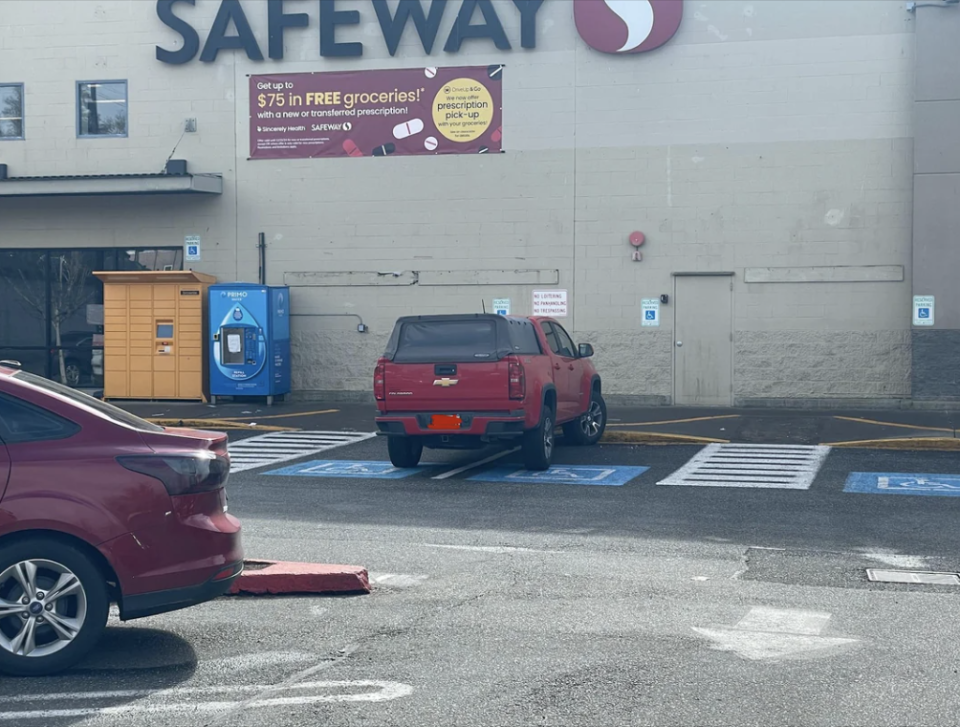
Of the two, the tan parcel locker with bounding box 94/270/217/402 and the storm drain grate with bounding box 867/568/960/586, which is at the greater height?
the tan parcel locker with bounding box 94/270/217/402

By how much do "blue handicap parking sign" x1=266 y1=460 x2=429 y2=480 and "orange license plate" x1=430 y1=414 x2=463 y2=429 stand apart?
0.78 meters

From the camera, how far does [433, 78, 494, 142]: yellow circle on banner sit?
22.4 m

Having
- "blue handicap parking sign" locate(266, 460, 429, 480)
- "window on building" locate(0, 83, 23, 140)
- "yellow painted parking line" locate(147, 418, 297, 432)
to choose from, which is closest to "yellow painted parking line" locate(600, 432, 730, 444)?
"blue handicap parking sign" locate(266, 460, 429, 480)

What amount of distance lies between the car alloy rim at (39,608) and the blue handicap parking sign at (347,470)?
7.73 m

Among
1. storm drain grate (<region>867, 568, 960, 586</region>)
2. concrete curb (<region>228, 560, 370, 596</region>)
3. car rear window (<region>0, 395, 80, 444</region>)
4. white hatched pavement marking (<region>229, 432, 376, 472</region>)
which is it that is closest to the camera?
car rear window (<region>0, 395, 80, 444</region>)

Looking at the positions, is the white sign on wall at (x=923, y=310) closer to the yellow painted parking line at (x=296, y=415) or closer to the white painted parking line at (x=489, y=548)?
the yellow painted parking line at (x=296, y=415)

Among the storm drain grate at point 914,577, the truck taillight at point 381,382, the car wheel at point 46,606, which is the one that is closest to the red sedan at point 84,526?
the car wheel at point 46,606

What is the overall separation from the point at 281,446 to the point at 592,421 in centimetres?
424

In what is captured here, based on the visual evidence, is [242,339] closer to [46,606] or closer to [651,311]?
[651,311]

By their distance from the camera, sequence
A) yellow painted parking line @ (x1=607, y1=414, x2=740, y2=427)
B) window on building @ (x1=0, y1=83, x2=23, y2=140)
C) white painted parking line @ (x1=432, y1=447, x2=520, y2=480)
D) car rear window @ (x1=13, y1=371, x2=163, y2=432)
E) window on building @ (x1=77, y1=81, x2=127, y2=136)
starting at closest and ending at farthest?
car rear window @ (x1=13, y1=371, x2=163, y2=432) → white painted parking line @ (x1=432, y1=447, x2=520, y2=480) → yellow painted parking line @ (x1=607, y1=414, x2=740, y2=427) → window on building @ (x1=77, y1=81, x2=127, y2=136) → window on building @ (x1=0, y1=83, x2=23, y2=140)

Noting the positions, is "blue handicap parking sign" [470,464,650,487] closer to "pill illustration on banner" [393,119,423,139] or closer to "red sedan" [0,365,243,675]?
"red sedan" [0,365,243,675]

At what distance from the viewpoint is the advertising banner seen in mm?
22422

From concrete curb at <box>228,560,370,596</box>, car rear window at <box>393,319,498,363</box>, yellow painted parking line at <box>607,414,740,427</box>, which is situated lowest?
concrete curb at <box>228,560,370,596</box>

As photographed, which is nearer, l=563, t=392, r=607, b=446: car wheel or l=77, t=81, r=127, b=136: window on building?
l=563, t=392, r=607, b=446: car wheel
